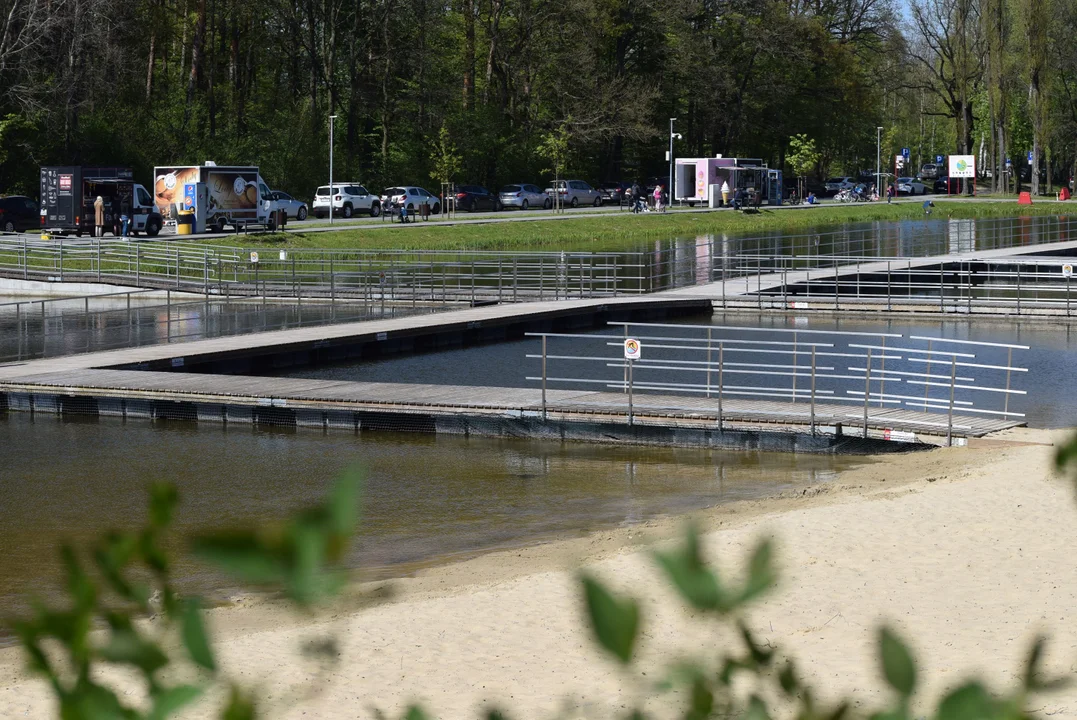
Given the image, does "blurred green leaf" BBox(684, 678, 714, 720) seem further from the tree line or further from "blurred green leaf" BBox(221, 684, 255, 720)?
the tree line

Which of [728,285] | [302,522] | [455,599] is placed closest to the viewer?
[302,522]

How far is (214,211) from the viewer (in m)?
53.8

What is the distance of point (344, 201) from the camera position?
68.1 meters

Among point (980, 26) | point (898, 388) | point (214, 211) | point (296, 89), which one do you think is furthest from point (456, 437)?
point (980, 26)

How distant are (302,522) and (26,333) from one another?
1124 inches

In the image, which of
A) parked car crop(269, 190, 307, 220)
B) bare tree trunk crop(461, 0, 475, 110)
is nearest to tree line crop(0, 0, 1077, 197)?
bare tree trunk crop(461, 0, 475, 110)

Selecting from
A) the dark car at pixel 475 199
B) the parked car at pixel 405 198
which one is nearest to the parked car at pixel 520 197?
the dark car at pixel 475 199

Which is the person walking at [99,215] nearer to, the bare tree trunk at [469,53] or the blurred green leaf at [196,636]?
the bare tree trunk at [469,53]

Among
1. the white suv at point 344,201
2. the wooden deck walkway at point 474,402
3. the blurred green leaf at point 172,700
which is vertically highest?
the white suv at point 344,201

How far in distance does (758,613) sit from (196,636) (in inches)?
380

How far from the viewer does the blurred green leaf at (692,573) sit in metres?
1.49

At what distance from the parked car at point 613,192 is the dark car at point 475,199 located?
9.35m

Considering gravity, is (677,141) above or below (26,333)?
above

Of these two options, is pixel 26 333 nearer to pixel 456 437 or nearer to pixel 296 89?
pixel 456 437
